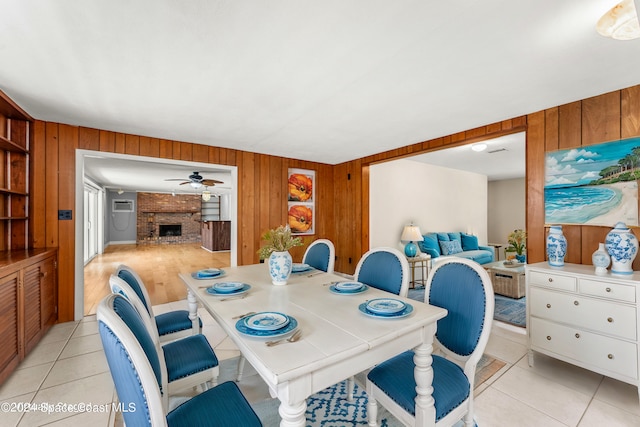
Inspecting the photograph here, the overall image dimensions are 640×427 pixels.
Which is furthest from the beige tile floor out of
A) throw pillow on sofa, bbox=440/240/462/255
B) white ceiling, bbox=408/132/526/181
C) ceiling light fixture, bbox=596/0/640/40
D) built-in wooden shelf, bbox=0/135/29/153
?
throw pillow on sofa, bbox=440/240/462/255

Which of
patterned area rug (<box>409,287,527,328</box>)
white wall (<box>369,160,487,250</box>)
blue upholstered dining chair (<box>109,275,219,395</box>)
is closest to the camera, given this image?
blue upholstered dining chair (<box>109,275,219,395</box>)

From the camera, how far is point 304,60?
173 cm

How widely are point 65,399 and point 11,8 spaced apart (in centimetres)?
227

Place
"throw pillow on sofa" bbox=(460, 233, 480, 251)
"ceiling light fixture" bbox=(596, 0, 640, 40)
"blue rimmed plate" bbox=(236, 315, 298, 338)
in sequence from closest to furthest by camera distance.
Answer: "blue rimmed plate" bbox=(236, 315, 298, 338), "ceiling light fixture" bbox=(596, 0, 640, 40), "throw pillow on sofa" bbox=(460, 233, 480, 251)

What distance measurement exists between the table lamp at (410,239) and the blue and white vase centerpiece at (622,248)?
282 centimetres

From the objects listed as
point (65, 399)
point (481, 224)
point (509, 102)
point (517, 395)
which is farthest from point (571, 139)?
point (481, 224)

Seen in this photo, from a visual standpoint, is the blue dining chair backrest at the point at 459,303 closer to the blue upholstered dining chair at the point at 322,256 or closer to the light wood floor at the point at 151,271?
the blue upholstered dining chair at the point at 322,256

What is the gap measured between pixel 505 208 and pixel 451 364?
24.8ft

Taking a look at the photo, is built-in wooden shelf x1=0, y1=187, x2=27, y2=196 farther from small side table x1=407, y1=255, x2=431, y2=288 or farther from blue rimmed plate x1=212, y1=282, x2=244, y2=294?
small side table x1=407, y1=255, x2=431, y2=288

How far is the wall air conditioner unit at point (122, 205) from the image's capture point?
10.1 m

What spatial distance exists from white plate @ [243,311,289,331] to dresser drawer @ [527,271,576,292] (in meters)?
2.15

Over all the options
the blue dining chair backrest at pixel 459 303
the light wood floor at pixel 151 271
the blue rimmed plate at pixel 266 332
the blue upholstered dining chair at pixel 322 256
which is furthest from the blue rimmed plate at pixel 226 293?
the light wood floor at pixel 151 271

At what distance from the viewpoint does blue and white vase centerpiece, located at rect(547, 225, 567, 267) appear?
7.14 feet

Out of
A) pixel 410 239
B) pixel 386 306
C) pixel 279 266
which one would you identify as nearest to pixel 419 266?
pixel 410 239
